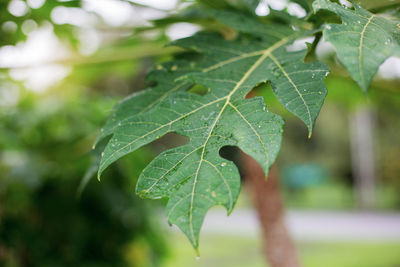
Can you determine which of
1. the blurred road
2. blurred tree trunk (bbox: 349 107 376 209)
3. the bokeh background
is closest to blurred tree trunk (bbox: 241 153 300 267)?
the bokeh background

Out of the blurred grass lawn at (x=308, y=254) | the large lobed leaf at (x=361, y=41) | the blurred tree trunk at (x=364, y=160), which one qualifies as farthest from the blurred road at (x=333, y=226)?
the large lobed leaf at (x=361, y=41)

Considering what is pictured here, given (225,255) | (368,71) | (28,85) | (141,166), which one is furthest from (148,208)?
(225,255)

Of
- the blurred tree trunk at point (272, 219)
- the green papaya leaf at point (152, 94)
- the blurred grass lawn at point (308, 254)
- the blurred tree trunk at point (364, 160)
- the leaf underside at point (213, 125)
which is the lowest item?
the blurred tree trunk at point (364, 160)

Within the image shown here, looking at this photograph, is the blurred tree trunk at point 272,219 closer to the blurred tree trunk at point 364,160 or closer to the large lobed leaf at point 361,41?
the large lobed leaf at point 361,41

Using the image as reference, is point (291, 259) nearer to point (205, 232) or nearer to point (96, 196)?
point (96, 196)

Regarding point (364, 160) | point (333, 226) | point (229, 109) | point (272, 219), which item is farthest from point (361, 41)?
point (364, 160)

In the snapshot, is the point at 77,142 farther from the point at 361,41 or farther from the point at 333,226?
the point at 333,226
